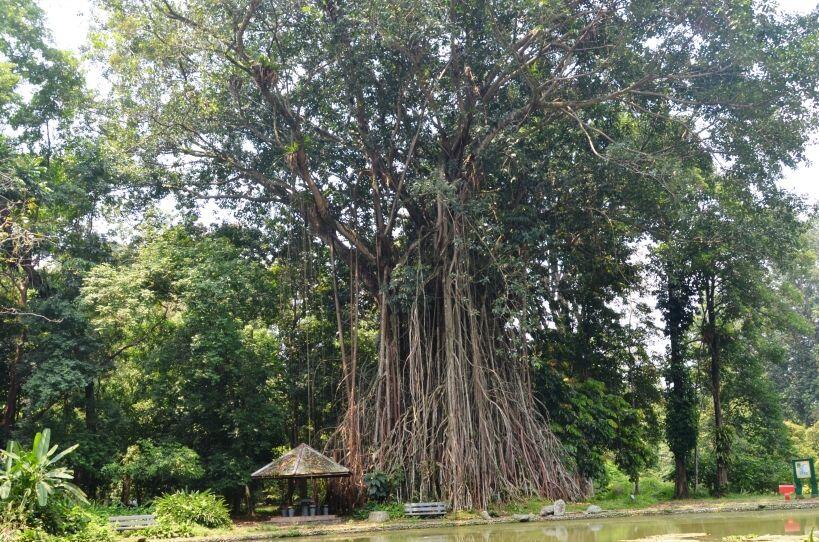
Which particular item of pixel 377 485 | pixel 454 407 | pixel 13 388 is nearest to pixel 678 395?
pixel 454 407

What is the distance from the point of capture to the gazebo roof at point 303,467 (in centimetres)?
1212

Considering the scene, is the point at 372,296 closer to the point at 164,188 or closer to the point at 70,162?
the point at 164,188

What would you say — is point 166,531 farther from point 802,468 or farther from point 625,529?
point 802,468

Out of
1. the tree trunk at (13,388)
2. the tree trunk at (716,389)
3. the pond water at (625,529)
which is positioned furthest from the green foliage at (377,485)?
the tree trunk at (716,389)

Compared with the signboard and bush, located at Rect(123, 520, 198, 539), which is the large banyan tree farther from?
the signboard

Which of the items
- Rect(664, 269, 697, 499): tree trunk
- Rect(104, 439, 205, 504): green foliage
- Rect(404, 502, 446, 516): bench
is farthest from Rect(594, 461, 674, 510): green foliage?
Rect(104, 439, 205, 504): green foliage

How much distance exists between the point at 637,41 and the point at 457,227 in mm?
4455

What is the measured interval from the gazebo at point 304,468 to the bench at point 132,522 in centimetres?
205

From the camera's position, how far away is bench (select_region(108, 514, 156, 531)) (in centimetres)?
1051

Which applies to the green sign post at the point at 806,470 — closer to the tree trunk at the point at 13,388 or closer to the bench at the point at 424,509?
the bench at the point at 424,509

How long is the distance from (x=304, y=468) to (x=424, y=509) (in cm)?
216

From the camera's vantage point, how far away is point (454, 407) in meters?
12.5

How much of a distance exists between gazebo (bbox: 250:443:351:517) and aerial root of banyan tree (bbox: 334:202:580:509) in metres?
0.88

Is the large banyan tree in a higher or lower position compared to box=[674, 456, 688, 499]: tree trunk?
higher
